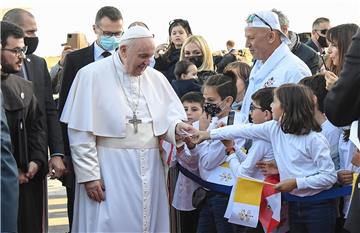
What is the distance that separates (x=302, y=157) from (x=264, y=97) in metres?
0.65

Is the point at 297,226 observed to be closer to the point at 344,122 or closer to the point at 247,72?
the point at 344,122

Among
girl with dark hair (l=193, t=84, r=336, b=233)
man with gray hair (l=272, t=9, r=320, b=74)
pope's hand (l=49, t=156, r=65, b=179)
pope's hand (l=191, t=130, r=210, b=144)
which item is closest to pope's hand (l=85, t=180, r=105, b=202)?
pope's hand (l=49, t=156, r=65, b=179)

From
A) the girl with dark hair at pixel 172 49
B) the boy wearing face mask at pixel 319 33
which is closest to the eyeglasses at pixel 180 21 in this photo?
the girl with dark hair at pixel 172 49

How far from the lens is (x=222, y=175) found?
667cm

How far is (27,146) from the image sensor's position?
610 cm

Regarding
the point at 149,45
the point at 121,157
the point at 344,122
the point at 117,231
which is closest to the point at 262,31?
the point at 149,45

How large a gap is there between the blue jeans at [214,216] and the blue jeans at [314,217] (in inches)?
34.6

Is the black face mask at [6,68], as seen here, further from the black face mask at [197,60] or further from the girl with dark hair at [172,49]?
the girl with dark hair at [172,49]

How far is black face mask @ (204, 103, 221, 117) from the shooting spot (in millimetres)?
6785

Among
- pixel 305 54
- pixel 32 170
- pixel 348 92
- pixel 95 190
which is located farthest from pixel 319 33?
pixel 348 92

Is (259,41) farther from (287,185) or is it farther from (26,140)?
(26,140)

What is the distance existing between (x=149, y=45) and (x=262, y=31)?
4.02 ft

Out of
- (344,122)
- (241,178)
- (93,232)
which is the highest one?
(344,122)

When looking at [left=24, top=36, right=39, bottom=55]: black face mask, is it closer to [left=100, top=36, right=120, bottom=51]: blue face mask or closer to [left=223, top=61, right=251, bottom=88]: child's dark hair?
[left=100, top=36, right=120, bottom=51]: blue face mask
